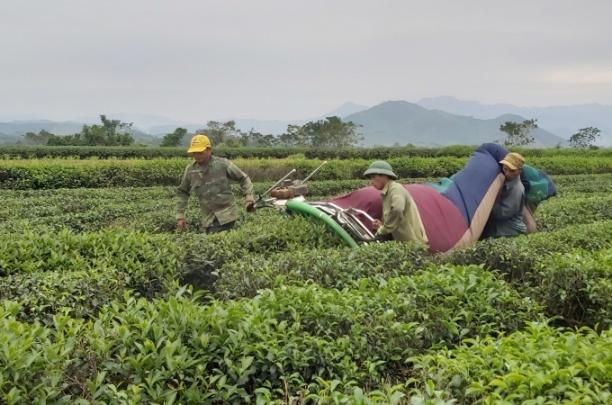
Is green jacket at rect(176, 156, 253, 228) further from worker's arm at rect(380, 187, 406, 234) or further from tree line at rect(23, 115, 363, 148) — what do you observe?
tree line at rect(23, 115, 363, 148)

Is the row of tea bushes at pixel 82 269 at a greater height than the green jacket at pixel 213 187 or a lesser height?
lesser

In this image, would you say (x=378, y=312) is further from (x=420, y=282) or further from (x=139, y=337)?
(x=139, y=337)

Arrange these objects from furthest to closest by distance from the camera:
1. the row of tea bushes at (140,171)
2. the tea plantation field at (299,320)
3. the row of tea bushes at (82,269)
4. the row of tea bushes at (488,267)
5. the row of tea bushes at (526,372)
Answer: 1. the row of tea bushes at (140,171)
2. the row of tea bushes at (488,267)
3. the row of tea bushes at (82,269)
4. the tea plantation field at (299,320)
5. the row of tea bushes at (526,372)

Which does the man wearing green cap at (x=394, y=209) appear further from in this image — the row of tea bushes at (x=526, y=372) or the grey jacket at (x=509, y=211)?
the row of tea bushes at (x=526, y=372)

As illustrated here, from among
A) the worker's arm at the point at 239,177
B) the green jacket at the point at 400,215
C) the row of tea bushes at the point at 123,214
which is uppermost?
the worker's arm at the point at 239,177

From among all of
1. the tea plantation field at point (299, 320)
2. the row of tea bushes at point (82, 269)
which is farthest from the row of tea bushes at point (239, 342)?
the row of tea bushes at point (82, 269)

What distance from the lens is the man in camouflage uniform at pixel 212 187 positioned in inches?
248

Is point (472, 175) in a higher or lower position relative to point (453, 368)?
higher

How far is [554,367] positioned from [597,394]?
0.65 ft

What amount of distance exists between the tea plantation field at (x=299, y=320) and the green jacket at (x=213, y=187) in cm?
68

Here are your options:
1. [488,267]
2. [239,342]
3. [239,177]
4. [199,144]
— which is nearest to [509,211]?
[488,267]

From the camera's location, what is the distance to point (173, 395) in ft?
7.47

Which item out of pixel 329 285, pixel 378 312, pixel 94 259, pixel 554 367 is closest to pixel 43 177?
pixel 94 259

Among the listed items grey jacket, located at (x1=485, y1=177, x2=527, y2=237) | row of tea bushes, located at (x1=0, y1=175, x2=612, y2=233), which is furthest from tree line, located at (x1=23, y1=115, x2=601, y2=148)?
grey jacket, located at (x1=485, y1=177, x2=527, y2=237)
